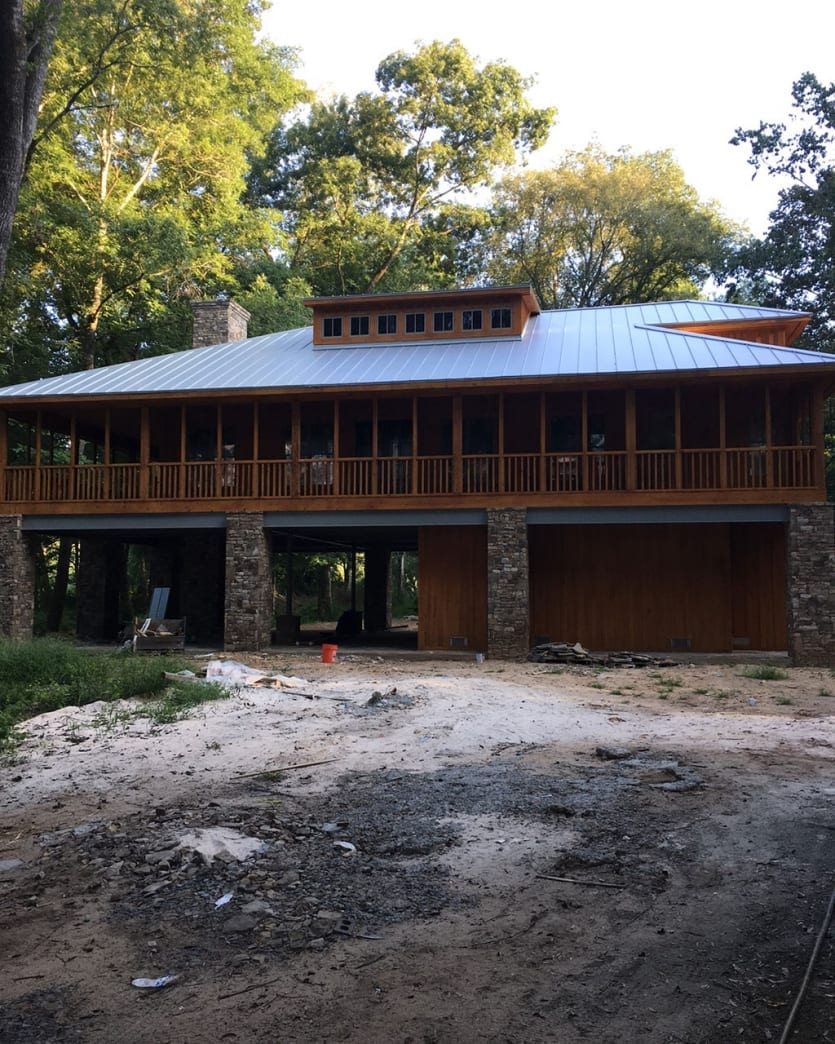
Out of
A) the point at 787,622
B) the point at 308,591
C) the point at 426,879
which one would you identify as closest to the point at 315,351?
the point at 787,622

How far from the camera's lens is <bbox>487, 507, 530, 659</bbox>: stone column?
17.8 m

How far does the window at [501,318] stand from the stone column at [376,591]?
786 centimetres

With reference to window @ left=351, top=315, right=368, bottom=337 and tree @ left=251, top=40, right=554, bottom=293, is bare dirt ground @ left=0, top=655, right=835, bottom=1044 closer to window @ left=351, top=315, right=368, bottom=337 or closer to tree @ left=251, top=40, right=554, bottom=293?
window @ left=351, top=315, right=368, bottom=337

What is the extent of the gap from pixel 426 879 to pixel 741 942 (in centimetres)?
178

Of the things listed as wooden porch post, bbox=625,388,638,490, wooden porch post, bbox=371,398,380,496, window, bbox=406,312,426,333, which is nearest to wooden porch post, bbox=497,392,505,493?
wooden porch post, bbox=625,388,638,490

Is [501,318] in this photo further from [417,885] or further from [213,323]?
[417,885]

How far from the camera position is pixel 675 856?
5352 millimetres

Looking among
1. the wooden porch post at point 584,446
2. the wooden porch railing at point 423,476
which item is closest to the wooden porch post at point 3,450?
the wooden porch railing at point 423,476

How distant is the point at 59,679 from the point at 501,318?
14.3 m

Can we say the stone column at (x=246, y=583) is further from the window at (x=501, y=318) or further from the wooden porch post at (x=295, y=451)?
the window at (x=501, y=318)

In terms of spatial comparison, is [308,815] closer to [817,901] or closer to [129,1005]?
[129,1005]

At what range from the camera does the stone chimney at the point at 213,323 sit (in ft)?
83.0

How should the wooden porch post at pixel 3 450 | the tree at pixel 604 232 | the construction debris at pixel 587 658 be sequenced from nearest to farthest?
the construction debris at pixel 587 658
the wooden porch post at pixel 3 450
the tree at pixel 604 232

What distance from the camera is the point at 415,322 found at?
74.5 feet
